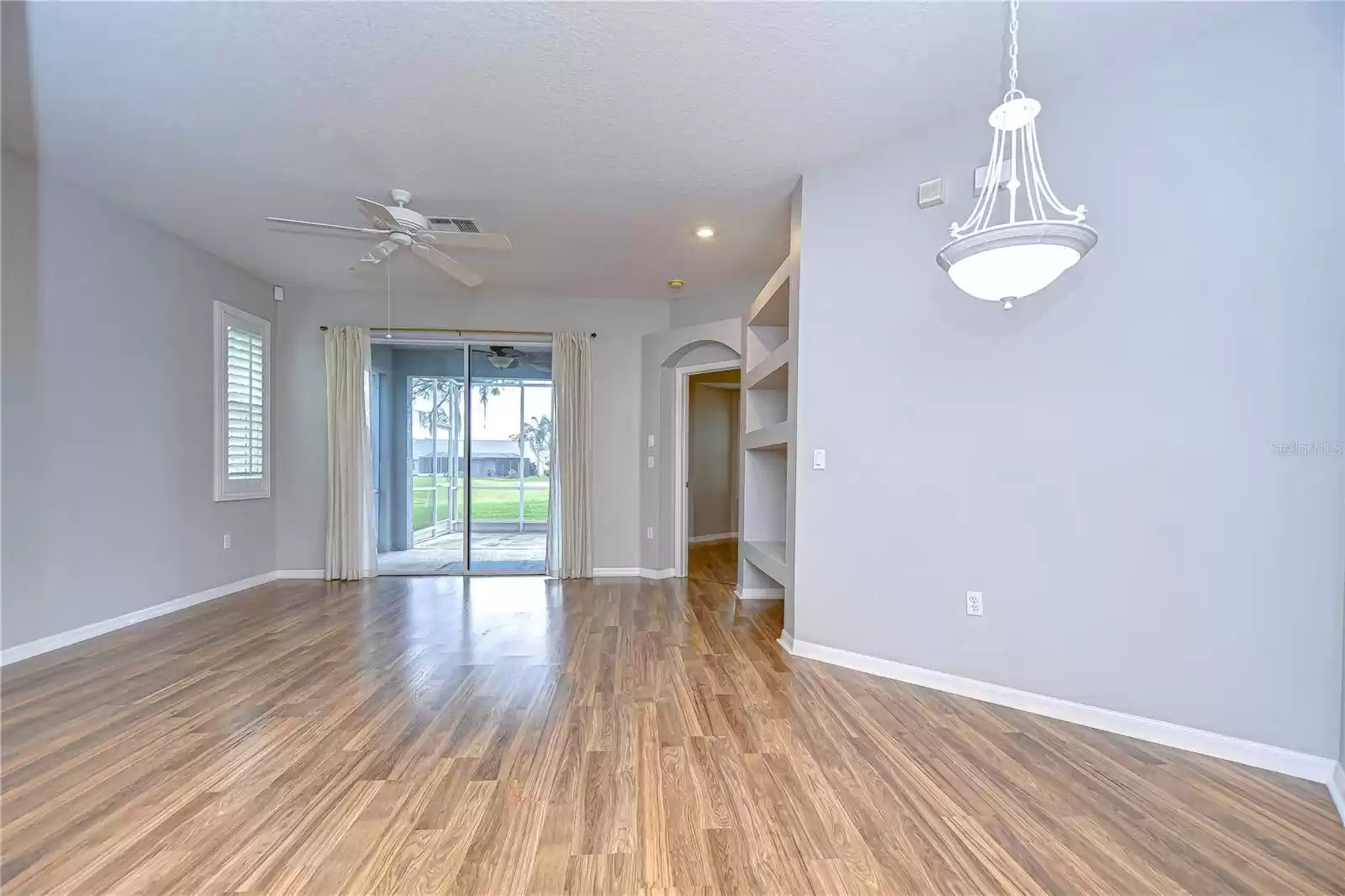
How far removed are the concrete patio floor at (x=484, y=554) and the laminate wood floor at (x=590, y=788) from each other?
2.72 metres

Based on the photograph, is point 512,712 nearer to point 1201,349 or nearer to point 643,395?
point 1201,349

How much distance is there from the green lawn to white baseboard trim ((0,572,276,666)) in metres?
1.55

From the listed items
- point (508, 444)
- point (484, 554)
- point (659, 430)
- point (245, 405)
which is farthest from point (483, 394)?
point (245, 405)

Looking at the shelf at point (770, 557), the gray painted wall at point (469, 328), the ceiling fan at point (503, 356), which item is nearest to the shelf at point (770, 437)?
the shelf at point (770, 557)

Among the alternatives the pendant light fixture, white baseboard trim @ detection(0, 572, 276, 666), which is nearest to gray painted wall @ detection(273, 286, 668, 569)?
white baseboard trim @ detection(0, 572, 276, 666)

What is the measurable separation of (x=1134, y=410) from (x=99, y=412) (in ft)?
18.9

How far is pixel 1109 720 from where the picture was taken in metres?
2.55

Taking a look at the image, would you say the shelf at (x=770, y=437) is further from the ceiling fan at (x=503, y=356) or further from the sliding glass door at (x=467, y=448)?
the ceiling fan at (x=503, y=356)

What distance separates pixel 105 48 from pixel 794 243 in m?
3.30

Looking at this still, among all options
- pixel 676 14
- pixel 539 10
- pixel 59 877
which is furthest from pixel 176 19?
pixel 59 877

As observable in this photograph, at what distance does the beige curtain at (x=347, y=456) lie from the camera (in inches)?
229

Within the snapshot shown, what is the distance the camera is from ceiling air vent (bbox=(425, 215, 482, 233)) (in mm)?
3703

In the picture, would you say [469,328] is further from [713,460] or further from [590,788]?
[590,788]

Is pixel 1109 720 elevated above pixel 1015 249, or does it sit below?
below
